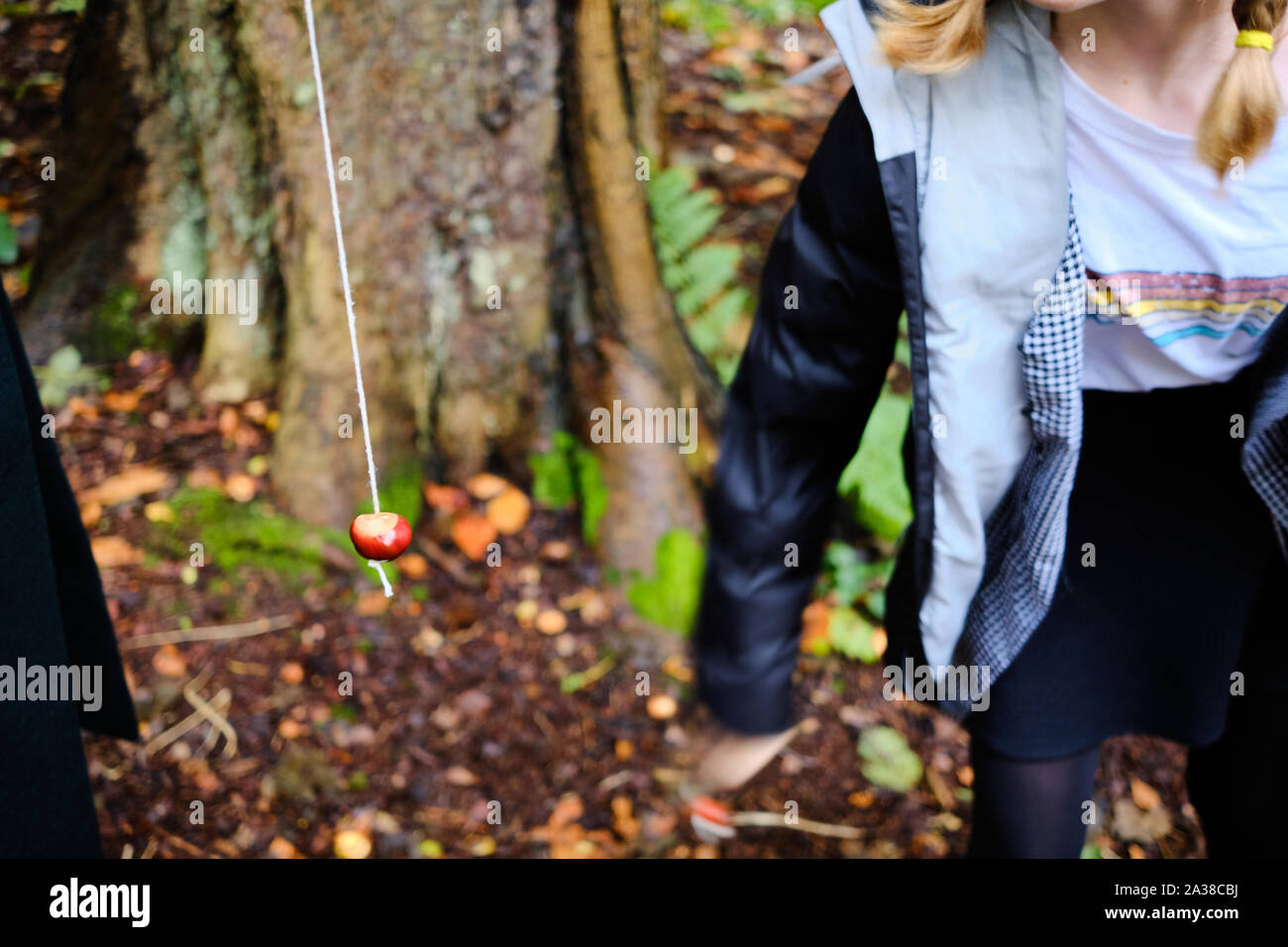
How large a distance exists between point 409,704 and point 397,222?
4.51 ft

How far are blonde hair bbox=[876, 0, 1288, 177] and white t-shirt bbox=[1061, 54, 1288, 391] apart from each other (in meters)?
0.04

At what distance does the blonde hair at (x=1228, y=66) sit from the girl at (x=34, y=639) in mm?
1324

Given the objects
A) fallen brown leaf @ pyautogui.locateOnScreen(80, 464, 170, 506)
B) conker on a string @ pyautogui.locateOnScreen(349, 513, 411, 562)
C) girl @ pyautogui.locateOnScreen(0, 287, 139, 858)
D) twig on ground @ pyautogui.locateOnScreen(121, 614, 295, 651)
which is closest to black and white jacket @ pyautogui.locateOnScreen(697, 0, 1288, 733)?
conker on a string @ pyautogui.locateOnScreen(349, 513, 411, 562)

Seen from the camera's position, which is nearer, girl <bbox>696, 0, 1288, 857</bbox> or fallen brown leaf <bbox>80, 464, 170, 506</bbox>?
girl <bbox>696, 0, 1288, 857</bbox>

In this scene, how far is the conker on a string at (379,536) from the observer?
1.38m

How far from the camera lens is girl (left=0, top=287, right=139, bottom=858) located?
135 cm

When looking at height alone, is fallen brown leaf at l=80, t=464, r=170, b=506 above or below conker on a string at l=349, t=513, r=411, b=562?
above

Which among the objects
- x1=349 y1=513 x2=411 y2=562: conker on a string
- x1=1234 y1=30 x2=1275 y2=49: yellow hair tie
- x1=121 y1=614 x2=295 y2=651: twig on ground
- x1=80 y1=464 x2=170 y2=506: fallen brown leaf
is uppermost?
x1=1234 y1=30 x2=1275 y2=49: yellow hair tie

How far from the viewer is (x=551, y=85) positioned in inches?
105

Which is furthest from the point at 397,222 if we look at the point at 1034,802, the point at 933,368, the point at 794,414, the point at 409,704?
the point at 1034,802

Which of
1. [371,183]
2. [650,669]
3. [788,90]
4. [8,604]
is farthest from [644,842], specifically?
[788,90]

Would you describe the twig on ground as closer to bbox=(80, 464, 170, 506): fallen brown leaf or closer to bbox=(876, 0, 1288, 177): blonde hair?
bbox=(80, 464, 170, 506): fallen brown leaf

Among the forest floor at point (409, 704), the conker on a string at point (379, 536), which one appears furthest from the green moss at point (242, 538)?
the conker on a string at point (379, 536)

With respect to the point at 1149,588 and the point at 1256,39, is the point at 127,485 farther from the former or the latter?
the point at 1256,39
